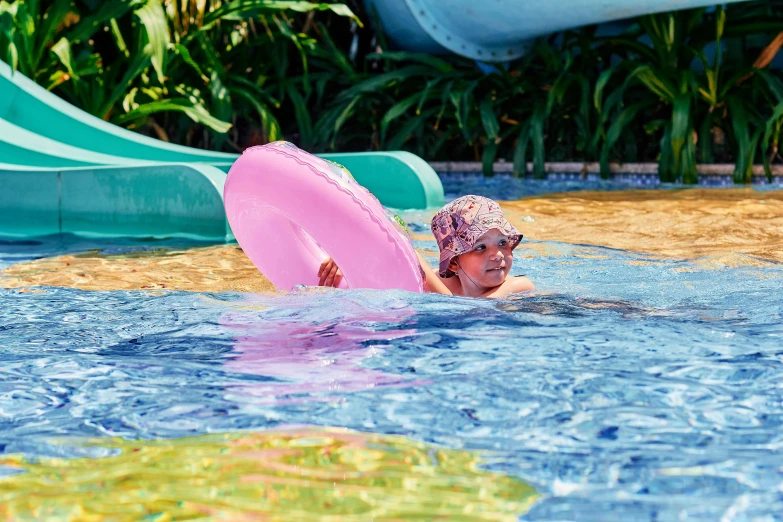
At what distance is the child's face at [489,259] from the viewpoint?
3.33m

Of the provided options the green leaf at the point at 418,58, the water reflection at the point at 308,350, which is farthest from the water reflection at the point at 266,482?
the green leaf at the point at 418,58

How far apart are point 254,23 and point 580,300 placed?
6.44m

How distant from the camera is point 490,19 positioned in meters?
8.21

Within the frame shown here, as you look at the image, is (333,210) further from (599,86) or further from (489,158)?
(489,158)

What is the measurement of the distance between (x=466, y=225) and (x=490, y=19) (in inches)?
206

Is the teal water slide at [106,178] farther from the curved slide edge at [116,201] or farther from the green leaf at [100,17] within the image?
the green leaf at [100,17]

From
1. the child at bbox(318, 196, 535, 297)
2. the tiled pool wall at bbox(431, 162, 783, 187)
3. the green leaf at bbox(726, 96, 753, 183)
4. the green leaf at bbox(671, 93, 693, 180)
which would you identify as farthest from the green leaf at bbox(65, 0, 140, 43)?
the child at bbox(318, 196, 535, 297)

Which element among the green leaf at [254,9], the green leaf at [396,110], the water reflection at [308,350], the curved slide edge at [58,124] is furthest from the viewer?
the green leaf at [396,110]

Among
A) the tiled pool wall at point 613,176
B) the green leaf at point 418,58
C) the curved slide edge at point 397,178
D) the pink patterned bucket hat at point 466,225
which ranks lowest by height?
the tiled pool wall at point 613,176

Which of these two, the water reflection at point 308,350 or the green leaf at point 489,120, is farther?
the green leaf at point 489,120

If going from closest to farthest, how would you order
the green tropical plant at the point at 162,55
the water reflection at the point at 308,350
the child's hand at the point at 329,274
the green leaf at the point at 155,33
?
the water reflection at the point at 308,350 < the child's hand at the point at 329,274 < the green leaf at the point at 155,33 < the green tropical plant at the point at 162,55

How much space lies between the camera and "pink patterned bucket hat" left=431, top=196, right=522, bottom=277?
3.31m

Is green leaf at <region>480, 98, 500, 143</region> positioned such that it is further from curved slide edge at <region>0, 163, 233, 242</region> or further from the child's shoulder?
the child's shoulder

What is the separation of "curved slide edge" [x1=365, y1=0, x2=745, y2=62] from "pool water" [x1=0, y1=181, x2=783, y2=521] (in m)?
4.58
